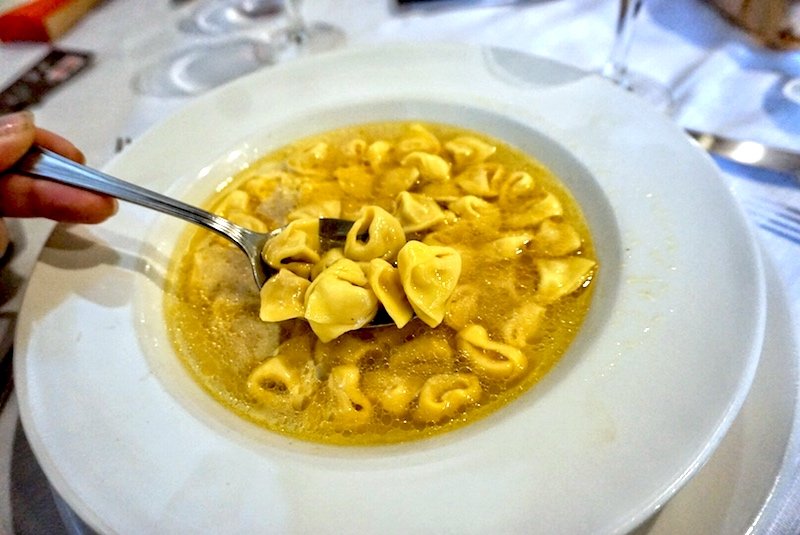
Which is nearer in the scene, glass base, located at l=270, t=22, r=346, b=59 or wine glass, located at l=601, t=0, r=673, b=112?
wine glass, located at l=601, t=0, r=673, b=112

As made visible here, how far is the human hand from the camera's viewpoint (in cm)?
143

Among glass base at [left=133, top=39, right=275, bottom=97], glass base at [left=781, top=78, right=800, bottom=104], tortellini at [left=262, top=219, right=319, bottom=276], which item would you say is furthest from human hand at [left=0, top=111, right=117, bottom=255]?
glass base at [left=781, top=78, right=800, bottom=104]

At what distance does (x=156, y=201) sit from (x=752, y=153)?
163 centimetres

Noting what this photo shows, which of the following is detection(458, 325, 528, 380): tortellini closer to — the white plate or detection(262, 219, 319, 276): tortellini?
the white plate

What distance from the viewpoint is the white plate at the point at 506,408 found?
98 centimetres

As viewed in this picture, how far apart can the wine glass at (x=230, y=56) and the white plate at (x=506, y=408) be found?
78cm

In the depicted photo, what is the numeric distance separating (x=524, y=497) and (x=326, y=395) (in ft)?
1.79

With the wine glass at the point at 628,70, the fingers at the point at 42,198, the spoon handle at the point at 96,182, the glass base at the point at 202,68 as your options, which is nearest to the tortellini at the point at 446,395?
the spoon handle at the point at 96,182

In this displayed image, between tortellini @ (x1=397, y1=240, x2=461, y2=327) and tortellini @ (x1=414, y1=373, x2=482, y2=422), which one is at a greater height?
tortellini @ (x1=397, y1=240, x2=461, y2=327)

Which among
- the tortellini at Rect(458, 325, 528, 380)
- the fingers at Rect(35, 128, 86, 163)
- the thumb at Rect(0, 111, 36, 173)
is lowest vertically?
the tortellini at Rect(458, 325, 528, 380)

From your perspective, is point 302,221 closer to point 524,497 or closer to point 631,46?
point 524,497

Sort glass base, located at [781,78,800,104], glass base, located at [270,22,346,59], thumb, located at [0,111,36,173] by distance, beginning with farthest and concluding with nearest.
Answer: glass base, located at [270,22,346,59] < glass base, located at [781,78,800,104] < thumb, located at [0,111,36,173]

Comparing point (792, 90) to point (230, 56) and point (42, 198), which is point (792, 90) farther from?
point (42, 198)

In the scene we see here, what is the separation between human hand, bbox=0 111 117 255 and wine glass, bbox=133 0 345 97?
3.04 feet
